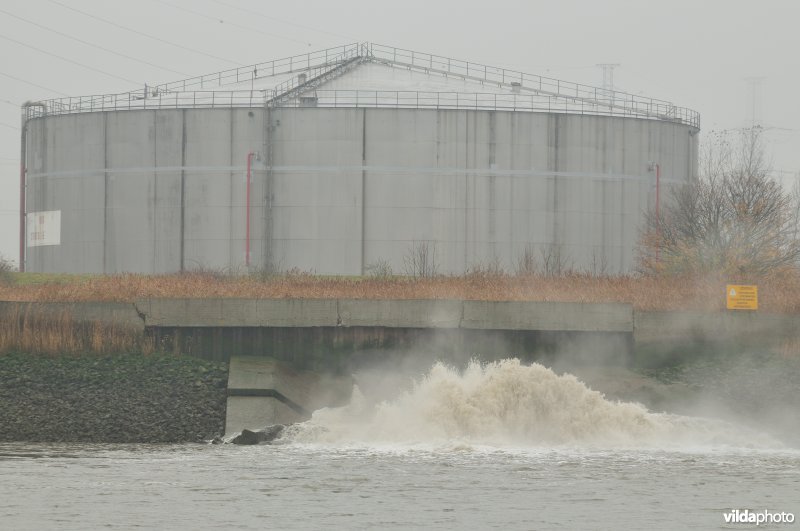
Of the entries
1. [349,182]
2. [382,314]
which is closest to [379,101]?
[349,182]

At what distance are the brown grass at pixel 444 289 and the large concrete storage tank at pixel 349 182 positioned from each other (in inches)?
264

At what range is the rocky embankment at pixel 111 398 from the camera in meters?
32.7

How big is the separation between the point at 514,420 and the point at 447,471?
6.22 meters

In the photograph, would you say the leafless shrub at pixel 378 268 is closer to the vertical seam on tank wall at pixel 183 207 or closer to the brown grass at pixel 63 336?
the vertical seam on tank wall at pixel 183 207

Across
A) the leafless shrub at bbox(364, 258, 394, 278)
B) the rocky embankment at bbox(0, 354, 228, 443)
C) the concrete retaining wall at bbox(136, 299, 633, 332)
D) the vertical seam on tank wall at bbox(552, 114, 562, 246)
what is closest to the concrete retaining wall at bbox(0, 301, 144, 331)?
the concrete retaining wall at bbox(136, 299, 633, 332)

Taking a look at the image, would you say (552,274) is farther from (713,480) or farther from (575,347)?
(713,480)

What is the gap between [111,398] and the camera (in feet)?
113

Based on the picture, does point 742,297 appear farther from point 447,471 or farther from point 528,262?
point 447,471

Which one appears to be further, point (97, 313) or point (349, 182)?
point (349, 182)

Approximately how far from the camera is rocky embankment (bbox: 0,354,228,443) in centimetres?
3272

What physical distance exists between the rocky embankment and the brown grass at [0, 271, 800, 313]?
2.74 metres

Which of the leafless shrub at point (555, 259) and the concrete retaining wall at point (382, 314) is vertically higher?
the leafless shrub at point (555, 259)

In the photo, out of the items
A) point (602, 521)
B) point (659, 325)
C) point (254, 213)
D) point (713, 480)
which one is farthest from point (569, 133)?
point (602, 521)

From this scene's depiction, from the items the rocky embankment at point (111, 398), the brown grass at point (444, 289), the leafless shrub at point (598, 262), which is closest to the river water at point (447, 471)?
the rocky embankment at point (111, 398)
